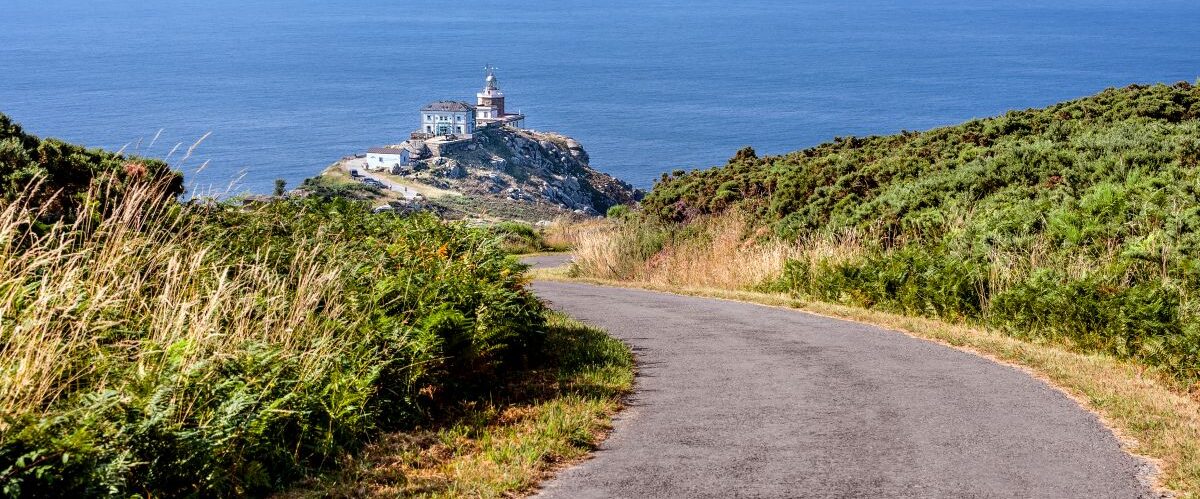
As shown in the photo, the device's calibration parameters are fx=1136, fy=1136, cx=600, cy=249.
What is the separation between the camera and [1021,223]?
15641 millimetres

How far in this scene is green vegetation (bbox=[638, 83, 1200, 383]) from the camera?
12211 millimetres

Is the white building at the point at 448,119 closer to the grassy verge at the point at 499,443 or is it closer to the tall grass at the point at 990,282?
the tall grass at the point at 990,282

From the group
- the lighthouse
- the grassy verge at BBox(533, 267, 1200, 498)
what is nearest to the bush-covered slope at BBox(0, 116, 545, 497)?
the grassy verge at BBox(533, 267, 1200, 498)

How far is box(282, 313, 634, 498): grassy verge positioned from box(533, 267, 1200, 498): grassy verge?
378cm

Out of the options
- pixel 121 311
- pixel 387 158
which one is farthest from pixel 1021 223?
pixel 387 158

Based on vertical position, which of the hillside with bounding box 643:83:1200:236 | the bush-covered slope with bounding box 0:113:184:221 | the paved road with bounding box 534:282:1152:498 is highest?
the hillside with bounding box 643:83:1200:236

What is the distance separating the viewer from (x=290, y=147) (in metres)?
146

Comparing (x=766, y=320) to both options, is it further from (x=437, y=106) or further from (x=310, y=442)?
(x=437, y=106)

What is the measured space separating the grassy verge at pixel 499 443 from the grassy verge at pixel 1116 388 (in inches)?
Answer: 149

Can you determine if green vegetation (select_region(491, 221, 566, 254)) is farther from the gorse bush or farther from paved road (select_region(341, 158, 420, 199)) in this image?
paved road (select_region(341, 158, 420, 199))

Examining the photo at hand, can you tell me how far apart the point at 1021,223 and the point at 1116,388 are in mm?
6220

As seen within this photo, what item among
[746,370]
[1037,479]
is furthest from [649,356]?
[1037,479]

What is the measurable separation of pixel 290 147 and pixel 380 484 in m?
145

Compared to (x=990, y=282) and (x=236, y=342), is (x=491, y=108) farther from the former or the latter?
(x=236, y=342)
